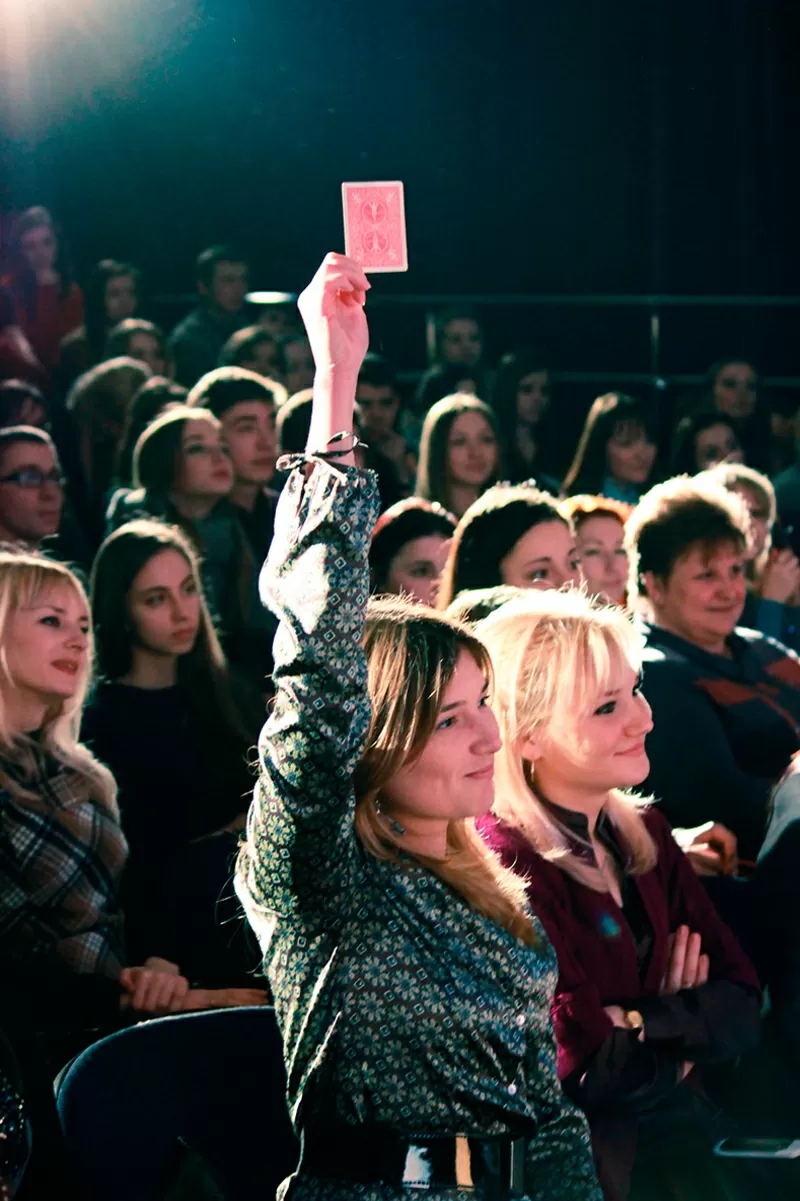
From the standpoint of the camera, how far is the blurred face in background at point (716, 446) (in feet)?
17.9

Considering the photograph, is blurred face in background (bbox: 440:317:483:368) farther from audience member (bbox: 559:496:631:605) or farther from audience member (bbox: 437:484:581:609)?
audience member (bbox: 437:484:581:609)

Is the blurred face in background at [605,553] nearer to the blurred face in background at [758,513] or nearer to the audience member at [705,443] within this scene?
the blurred face in background at [758,513]

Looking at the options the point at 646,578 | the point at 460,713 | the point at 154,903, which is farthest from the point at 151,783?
the point at 460,713

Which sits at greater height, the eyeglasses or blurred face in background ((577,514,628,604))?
the eyeglasses

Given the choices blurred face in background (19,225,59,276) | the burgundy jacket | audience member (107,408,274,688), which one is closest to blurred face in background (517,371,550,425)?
blurred face in background (19,225,59,276)

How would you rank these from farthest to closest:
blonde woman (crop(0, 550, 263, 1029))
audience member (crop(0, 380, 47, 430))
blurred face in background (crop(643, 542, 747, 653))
Result: audience member (crop(0, 380, 47, 430)) < blurred face in background (crop(643, 542, 747, 653)) < blonde woman (crop(0, 550, 263, 1029))

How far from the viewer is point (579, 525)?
3852mm

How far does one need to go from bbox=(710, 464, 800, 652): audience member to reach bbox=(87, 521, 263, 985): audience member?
1568 mm

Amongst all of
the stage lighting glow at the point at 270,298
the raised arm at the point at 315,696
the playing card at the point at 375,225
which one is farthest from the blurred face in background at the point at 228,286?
the raised arm at the point at 315,696

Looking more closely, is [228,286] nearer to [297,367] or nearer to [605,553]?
[297,367]

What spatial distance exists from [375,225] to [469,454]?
2.81m

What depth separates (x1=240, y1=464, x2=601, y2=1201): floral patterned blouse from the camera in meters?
1.40

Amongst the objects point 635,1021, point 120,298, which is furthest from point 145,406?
point 635,1021

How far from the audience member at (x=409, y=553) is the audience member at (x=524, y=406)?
2.36 metres
